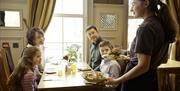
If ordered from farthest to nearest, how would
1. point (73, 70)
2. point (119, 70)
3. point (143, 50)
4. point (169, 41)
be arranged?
point (73, 70) < point (119, 70) < point (169, 41) < point (143, 50)

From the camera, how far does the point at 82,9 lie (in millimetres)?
4074

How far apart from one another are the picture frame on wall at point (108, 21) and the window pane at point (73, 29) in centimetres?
41

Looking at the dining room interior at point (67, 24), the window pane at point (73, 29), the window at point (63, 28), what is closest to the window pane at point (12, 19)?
the dining room interior at point (67, 24)

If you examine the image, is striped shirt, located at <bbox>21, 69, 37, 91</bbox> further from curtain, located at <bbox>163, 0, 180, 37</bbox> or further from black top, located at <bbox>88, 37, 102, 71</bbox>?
curtain, located at <bbox>163, 0, 180, 37</bbox>

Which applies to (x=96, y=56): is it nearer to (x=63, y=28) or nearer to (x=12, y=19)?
(x=63, y=28)

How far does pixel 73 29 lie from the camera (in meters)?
4.10

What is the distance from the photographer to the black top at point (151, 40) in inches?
52.3

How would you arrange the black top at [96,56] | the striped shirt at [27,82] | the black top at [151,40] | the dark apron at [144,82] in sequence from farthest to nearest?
the black top at [96,56]
the striped shirt at [27,82]
the dark apron at [144,82]
the black top at [151,40]

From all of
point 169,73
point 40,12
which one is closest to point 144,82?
point 169,73

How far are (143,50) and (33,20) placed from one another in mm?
2687

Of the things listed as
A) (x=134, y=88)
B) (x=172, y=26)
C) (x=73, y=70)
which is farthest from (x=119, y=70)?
(x=172, y=26)

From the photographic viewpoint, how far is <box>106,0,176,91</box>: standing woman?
4.38 feet

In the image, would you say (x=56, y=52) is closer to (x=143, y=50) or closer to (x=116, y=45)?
(x=116, y=45)

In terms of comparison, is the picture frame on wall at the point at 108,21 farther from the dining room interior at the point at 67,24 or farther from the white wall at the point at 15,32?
the white wall at the point at 15,32
